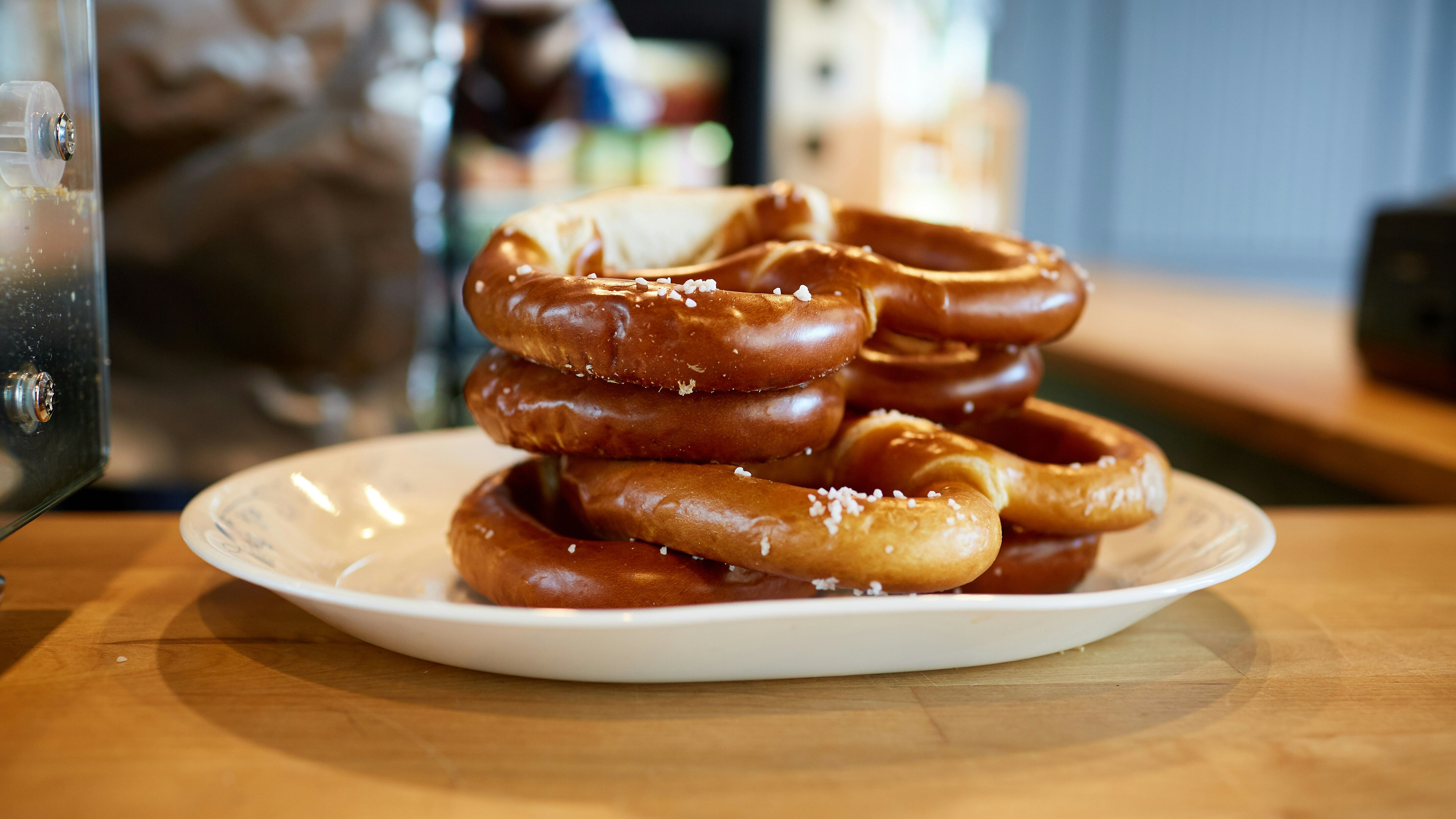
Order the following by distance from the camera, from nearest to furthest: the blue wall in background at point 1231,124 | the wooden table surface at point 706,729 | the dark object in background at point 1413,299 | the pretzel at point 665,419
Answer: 1. the wooden table surface at point 706,729
2. the pretzel at point 665,419
3. the dark object in background at point 1413,299
4. the blue wall in background at point 1231,124

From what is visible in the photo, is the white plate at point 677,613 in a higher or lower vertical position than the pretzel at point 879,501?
lower

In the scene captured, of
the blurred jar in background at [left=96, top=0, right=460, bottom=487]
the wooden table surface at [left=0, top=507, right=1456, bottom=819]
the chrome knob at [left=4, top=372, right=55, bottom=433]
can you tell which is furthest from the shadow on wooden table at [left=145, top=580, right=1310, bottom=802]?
the blurred jar in background at [left=96, top=0, right=460, bottom=487]

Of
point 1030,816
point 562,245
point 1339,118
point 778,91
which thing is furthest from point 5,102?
point 1339,118

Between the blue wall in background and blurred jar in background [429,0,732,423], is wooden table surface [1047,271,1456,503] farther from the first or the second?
the blue wall in background

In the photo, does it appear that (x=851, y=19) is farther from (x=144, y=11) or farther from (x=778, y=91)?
(x=144, y=11)

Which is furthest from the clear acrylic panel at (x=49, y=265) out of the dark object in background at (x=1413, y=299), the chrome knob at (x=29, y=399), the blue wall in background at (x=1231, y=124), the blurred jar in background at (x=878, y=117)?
the blue wall in background at (x=1231, y=124)

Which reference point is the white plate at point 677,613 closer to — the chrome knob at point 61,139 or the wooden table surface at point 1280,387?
the chrome knob at point 61,139

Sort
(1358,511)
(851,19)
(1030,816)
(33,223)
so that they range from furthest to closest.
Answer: (851,19), (1358,511), (33,223), (1030,816)

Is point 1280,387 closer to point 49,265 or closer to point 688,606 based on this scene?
point 688,606
